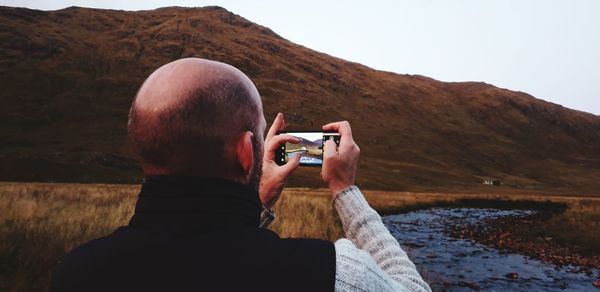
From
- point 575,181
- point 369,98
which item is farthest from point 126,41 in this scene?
point 575,181

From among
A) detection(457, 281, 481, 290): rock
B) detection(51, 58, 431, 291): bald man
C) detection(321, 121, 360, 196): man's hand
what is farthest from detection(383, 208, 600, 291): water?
detection(51, 58, 431, 291): bald man

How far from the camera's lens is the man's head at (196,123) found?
170cm

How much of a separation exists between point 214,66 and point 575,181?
139051 millimetres

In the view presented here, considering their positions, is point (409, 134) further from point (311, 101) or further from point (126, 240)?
point (126, 240)

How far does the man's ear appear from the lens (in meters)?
1.74

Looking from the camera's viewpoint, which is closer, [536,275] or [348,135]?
[348,135]

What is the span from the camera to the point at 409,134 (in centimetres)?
14550

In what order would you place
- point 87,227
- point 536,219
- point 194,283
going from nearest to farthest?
1. point 194,283
2. point 87,227
3. point 536,219

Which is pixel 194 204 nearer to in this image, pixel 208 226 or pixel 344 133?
pixel 208 226

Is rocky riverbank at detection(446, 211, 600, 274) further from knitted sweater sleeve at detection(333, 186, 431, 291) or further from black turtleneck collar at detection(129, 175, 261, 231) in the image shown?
black turtleneck collar at detection(129, 175, 261, 231)

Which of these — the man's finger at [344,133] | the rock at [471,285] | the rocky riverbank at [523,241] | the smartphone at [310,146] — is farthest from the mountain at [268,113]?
the man's finger at [344,133]

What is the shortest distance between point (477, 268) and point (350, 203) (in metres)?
14.7

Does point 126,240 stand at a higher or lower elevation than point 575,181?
higher

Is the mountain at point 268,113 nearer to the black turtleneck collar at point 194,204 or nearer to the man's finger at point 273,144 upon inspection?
the man's finger at point 273,144
